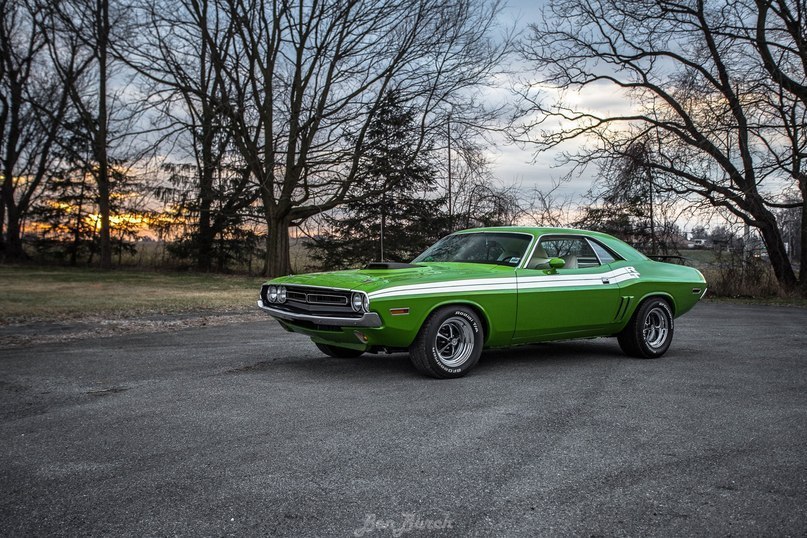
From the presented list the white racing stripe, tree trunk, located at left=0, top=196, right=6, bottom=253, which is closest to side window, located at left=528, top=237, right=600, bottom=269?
the white racing stripe

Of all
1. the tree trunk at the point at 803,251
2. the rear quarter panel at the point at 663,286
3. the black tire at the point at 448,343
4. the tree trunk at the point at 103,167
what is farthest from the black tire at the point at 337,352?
the tree trunk at the point at 103,167

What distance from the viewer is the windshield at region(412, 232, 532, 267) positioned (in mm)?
7281

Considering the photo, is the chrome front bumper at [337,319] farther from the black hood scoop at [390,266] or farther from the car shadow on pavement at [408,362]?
the black hood scoop at [390,266]

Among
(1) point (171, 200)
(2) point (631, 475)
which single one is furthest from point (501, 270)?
(1) point (171, 200)

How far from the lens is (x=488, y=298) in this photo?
6648mm

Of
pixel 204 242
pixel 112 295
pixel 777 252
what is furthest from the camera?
pixel 204 242

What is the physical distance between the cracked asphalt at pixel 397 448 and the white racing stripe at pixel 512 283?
2.77 ft

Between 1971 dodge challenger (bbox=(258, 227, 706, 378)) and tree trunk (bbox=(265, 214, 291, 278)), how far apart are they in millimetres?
18565

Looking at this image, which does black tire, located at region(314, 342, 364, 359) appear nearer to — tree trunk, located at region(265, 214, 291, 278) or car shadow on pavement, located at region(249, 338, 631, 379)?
car shadow on pavement, located at region(249, 338, 631, 379)

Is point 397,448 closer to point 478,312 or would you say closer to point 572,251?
point 478,312

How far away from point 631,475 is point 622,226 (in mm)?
21904

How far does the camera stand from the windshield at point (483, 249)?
7281 mm

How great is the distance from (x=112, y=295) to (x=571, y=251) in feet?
42.3

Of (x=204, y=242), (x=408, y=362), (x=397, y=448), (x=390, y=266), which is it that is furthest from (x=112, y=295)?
(x=204, y=242)
